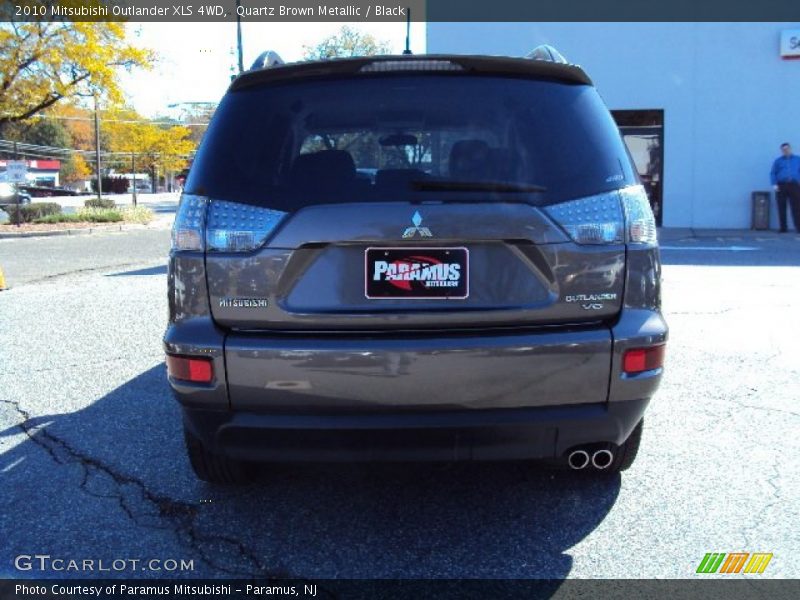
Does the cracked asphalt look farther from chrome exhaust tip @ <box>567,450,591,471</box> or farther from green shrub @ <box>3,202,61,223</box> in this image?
green shrub @ <box>3,202,61,223</box>

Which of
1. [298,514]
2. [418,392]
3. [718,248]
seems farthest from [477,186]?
[718,248]

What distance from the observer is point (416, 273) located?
272 cm

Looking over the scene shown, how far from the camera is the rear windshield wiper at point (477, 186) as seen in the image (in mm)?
2758

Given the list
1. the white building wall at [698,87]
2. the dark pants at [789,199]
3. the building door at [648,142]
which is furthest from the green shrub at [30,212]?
the dark pants at [789,199]

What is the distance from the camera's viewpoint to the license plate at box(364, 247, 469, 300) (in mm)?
2703

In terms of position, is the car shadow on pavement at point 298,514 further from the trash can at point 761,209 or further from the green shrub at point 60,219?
the green shrub at point 60,219

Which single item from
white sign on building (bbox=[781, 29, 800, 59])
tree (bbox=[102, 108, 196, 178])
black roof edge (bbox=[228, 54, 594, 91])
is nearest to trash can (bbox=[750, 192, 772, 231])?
white sign on building (bbox=[781, 29, 800, 59])

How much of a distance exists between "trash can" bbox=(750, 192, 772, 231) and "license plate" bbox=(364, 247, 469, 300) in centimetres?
1677

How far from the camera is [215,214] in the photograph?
279 cm

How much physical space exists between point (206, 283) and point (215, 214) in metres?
0.26

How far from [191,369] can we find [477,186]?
128 cm

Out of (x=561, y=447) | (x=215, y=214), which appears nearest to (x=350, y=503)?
(x=561, y=447)

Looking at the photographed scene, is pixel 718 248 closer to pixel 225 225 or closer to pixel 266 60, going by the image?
pixel 266 60

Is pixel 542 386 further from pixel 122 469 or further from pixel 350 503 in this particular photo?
pixel 122 469
